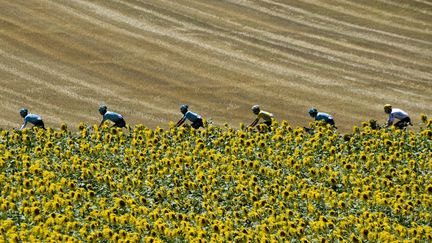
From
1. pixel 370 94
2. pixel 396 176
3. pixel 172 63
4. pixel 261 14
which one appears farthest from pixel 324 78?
pixel 396 176

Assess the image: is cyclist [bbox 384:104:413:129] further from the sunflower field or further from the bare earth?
the bare earth

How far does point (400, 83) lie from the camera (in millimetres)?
46969

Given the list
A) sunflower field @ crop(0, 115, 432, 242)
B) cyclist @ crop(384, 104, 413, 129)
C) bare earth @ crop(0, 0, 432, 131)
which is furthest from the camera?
bare earth @ crop(0, 0, 432, 131)

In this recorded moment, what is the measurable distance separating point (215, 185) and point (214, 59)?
20.6 meters

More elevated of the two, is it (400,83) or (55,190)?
(400,83)

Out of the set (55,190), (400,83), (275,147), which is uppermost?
(400,83)

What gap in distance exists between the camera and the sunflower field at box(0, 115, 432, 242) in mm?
24688

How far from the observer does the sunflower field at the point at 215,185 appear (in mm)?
24688

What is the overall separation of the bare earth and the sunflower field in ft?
24.3

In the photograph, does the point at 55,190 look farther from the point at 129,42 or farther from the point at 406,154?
the point at 129,42

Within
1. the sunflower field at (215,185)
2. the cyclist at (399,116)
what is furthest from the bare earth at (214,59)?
the sunflower field at (215,185)

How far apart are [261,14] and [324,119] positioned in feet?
68.4

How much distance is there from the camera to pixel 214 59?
4941 centimetres

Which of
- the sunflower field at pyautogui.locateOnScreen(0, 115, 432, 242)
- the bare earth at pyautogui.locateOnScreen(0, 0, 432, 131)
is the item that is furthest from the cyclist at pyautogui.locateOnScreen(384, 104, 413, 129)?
the bare earth at pyautogui.locateOnScreen(0, 0, 432, 131)
